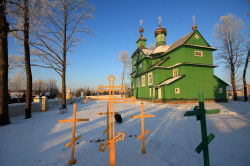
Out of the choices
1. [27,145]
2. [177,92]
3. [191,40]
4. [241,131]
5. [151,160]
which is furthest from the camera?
[191,40]

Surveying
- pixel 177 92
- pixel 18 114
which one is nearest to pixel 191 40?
pixel 177 92

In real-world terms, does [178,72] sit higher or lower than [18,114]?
higher

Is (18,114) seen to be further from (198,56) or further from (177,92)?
(198,56)

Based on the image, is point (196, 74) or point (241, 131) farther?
point (196, 74)

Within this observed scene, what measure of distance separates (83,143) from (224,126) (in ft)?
20.8

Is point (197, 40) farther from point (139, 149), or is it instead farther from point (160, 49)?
point (139, 149)

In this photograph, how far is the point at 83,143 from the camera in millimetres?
4250

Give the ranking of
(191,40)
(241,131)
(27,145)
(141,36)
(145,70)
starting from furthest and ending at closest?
(141,36) → (145,70) → (191,40) → (241,131) → (27,145)

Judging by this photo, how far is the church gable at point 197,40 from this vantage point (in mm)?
17109

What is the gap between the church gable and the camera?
1711 cm

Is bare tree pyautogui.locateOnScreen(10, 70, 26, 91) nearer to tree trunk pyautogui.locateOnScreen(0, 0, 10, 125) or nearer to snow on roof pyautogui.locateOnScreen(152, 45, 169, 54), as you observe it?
tree trunk pyautogui.locateOnScreen(0, 0, 10, 125)

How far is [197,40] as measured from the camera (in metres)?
17.5

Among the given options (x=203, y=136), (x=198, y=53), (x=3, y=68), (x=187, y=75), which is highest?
(x=198, y=53)

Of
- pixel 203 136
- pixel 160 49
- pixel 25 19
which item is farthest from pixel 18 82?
pixel 203 136
